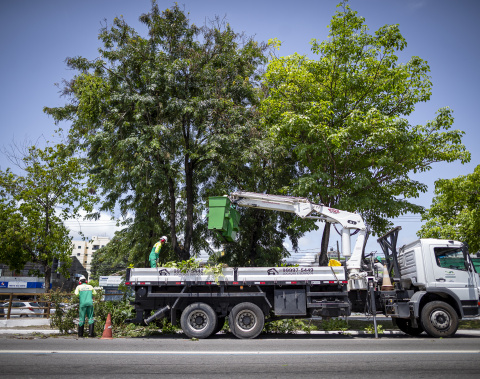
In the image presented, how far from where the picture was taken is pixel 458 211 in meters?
19.2

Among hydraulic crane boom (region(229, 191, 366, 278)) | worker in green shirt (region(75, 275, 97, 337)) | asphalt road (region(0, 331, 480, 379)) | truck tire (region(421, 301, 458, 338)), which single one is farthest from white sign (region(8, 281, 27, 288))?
truck tire (region(421, 301, 458, 338))

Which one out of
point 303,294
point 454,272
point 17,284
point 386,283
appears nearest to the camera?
point 303,294

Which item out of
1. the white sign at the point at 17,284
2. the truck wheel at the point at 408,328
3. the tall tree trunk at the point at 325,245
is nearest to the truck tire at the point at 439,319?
the truck wheel at the point at 408,328

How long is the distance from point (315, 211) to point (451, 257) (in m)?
3.98

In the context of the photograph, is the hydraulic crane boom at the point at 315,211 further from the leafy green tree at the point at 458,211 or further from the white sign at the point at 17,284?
the white sign at the point at 17,284

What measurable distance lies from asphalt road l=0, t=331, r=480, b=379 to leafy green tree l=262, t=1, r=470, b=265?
6600 millimetres

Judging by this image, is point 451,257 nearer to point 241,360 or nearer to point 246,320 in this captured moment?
point 246,320

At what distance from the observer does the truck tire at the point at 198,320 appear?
10078mm

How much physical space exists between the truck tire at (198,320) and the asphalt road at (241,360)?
1.21 m

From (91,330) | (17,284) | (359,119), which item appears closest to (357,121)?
(359,119)

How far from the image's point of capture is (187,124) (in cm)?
1791

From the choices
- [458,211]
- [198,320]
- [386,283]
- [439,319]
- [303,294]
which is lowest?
[439,319]

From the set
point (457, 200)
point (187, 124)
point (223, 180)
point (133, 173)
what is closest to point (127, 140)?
point (133, 173)

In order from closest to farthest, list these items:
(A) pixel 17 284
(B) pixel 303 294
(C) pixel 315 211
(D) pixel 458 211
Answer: (B) pixel 303 294
(C) pixel 315 211
(D) pixel 458 211
(A) pixel 17 284
